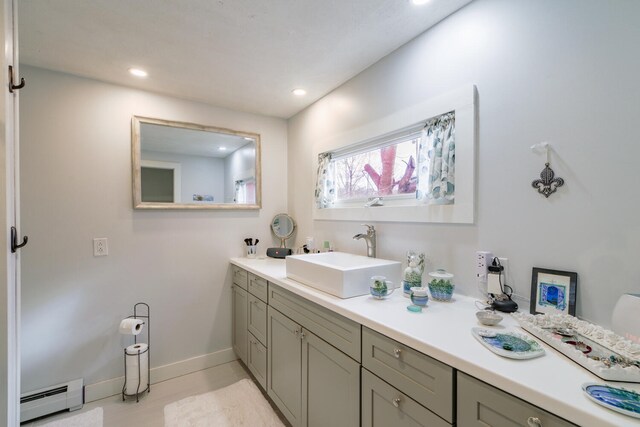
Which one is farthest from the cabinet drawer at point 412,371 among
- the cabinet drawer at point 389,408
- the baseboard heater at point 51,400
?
the baseboard heater at point 51,400

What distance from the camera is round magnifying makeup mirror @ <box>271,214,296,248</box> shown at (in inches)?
113

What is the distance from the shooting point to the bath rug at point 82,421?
182 cm

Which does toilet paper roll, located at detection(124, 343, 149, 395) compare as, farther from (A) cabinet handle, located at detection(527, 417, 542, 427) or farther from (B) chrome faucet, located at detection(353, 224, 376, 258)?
(A) cabinet handle, located at detection(527, 417, 542, 427)

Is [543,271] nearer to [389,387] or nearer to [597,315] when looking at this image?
[597,315]

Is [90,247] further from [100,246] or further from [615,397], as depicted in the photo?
[615,397]

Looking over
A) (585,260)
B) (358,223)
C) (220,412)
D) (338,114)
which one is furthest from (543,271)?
(220,412)

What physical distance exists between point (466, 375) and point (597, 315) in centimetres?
62

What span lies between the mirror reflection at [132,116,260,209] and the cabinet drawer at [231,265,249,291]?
586mm

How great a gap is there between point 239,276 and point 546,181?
7.30 feet

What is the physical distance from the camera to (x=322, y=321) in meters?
1.42

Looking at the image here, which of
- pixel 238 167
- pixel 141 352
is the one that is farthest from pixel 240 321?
pixel 238 167

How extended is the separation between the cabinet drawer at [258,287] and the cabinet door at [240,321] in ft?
0.59

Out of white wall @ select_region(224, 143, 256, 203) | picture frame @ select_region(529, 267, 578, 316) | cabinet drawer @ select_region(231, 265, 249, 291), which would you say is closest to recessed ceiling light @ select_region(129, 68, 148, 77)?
white wall @ select_region(224, 143, 256, 203)

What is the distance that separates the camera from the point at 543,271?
44.6 inches
